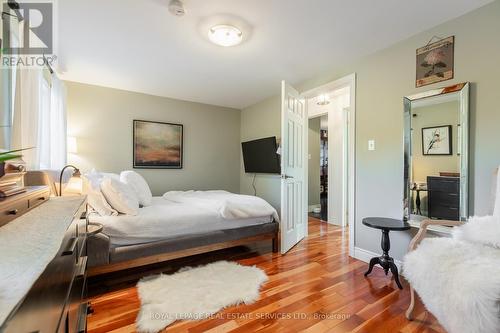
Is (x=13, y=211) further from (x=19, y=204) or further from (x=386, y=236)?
(x=386, y=236)

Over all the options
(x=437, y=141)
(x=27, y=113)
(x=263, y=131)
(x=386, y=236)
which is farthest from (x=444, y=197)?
(x=27, y=113)

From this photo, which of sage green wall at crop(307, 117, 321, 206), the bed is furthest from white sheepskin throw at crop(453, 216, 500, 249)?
sage green wall at crop(307, 117, 321, 206)

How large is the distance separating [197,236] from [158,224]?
1.42 feet

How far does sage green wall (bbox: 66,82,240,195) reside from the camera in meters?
3.66

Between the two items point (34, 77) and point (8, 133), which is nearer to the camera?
point (8, 133)

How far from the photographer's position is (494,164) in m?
1.81

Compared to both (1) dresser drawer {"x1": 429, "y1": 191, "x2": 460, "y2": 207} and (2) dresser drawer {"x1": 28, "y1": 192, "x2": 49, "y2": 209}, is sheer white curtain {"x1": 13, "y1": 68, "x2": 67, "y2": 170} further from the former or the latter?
(1) dresser drawer {"x1": 429, "y1": 191, "x2": 460, "y2": 207}

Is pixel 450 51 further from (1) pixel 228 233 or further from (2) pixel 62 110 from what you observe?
(2) pixel 62 110

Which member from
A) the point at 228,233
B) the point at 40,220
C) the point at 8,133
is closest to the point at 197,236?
the point at 228,233

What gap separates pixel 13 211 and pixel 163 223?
135 cm

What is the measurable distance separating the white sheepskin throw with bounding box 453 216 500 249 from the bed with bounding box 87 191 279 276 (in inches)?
71.5

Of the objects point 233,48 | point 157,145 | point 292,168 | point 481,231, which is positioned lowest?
point 481,231

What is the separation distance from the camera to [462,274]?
3.94 feet
